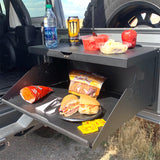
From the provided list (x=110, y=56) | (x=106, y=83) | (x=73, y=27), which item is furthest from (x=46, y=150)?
(x=110, y=56)

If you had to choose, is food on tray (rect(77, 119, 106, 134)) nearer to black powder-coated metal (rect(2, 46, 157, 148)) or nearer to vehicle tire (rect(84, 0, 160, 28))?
black powder-coated metal (rect(2, 46, 157, 148))

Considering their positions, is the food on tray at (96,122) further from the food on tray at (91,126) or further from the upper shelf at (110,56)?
the upper shelf at (110,56)

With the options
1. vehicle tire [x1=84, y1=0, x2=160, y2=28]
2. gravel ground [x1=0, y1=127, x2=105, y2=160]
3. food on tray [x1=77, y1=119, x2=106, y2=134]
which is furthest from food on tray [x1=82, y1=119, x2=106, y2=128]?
vehicle tire [x1=84, y1=0, x2=160, y2=28]

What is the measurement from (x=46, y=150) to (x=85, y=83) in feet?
2.91

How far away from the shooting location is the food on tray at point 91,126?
97 centimetres

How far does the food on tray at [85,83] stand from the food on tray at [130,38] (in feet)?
1.02

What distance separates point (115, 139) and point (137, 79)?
1.20m

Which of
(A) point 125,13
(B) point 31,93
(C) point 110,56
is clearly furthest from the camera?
(A) point 125,13

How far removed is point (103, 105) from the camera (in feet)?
4.20

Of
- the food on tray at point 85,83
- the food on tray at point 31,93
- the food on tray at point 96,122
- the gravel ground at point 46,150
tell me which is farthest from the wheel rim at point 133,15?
the gravel ground at point 46,150

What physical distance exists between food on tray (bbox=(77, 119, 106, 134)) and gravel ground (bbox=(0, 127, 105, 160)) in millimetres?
879

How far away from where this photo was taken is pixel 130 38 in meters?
1.14

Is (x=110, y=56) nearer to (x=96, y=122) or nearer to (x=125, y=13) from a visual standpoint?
(x=96, y=122)

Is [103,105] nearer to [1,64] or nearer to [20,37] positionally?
[20,37]
